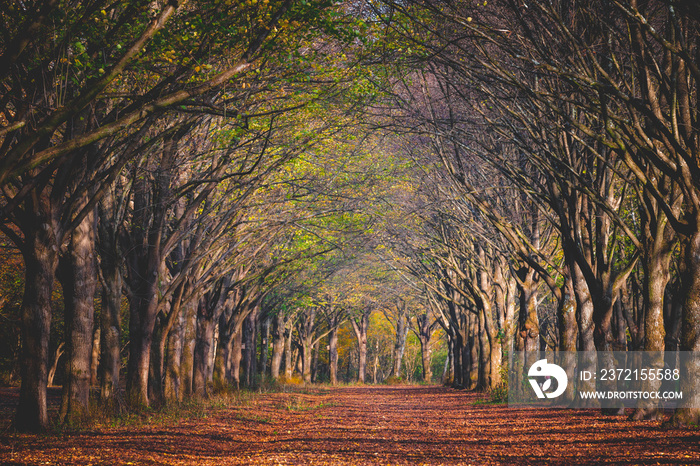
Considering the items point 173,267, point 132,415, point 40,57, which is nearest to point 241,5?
point 40,57

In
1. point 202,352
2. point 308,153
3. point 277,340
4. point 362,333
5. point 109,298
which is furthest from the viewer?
point 362,333

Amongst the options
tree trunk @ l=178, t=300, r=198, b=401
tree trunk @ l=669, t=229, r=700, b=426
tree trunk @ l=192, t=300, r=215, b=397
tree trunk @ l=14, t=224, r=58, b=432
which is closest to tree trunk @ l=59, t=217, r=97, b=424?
tree trunk @ l=14, t=224, r=58, b=432

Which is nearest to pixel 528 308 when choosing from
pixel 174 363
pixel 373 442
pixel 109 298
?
pixel 373 442

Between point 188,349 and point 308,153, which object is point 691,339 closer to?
point 308,153

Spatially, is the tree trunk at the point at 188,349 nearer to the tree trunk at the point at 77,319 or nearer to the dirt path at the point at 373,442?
the dirt path at the point at 373,442

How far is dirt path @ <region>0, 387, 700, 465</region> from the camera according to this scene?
8.16 meters

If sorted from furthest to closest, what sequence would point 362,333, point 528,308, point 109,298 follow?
point 362,333 < point 528,308 < point 109,298

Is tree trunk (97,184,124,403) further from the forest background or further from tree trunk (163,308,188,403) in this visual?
tree trunk (163,308,188,403)

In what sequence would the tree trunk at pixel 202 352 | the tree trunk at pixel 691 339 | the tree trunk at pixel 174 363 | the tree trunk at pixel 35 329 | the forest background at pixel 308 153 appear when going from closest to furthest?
1. the forest background at pixel 308 153
2. the tree trunk at pixel 691 339
3. the tree trunk at pixel 35 329
4. the tree trunk at pixel 174 363
5. the tree trunk at pixel 202 352

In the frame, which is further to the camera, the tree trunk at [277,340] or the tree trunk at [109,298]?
the tree trunk at [277,340]

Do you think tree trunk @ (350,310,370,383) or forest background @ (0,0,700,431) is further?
tree trunk @ (350,310,370,383)

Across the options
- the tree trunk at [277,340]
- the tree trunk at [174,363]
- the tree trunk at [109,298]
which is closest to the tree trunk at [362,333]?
the tree trunk at [277,340]

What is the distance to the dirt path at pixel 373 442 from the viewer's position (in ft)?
26.8

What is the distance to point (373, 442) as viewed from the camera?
35.5 feet
